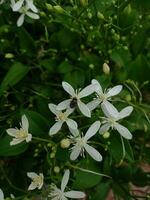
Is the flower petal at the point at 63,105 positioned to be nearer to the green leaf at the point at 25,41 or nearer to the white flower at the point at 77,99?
the white flower at the point at 77,99

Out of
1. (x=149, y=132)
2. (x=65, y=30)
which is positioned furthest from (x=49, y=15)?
(x=149, y=132)

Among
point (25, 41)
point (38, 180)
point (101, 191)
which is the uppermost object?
point (25, 41)

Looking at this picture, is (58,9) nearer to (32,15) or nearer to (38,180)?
(32,15)

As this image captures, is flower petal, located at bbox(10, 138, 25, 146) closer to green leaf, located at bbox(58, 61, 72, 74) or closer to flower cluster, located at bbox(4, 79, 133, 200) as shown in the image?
flower cluster, located at bbox(4, 79, 133, 200)

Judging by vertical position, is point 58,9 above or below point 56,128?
above

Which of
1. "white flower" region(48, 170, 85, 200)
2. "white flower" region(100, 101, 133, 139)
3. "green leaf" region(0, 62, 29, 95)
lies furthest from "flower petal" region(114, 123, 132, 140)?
"green leaf" region(0, 62, 29, 95)

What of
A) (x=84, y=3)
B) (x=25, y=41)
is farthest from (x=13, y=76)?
(x=84, y=3)

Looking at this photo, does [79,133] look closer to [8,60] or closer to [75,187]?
[75,187]
